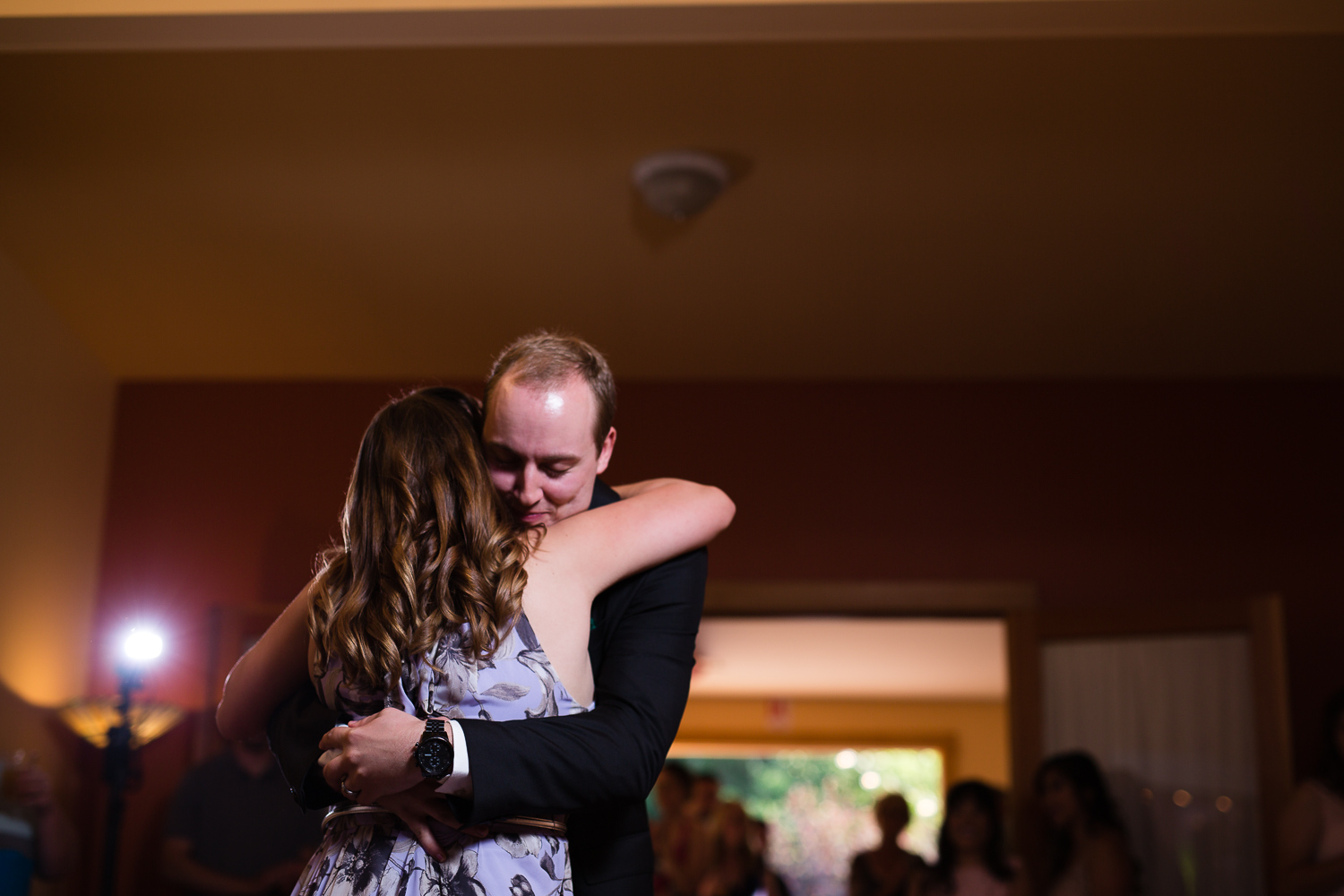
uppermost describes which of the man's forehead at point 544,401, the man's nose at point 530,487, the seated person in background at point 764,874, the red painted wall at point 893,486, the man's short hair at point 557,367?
the red painted wall at point 893,486

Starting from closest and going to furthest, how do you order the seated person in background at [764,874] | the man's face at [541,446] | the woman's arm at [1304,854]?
the man's face at [541,446], the woman's arm at [1304,854], the seated person in background at [764,874]

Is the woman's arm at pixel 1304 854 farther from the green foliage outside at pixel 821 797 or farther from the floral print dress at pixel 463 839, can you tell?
the green foliage outside at pixel 821 797

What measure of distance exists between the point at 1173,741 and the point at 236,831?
3310 mm

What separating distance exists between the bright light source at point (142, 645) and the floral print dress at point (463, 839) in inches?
126

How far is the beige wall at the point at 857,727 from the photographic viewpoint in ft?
35.6

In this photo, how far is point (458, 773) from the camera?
1289 millimetres

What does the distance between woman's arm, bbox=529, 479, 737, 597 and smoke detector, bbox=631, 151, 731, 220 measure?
2199 millimetres

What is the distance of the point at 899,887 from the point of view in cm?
509

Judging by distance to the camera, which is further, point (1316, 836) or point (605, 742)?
point (1316, 836)

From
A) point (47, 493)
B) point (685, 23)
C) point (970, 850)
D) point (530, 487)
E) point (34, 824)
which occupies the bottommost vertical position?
point (970, 850)

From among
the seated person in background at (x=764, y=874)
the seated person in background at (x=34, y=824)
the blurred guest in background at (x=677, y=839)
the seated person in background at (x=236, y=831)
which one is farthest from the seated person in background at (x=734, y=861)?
the seated person in background at (x=34, y=824)

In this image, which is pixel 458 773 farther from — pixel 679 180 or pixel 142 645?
pixel 142 645

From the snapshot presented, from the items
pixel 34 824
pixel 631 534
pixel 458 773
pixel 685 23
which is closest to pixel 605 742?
pixel 458 773

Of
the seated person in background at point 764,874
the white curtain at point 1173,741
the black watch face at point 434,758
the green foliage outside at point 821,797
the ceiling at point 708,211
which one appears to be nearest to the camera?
the black watch face at point 434,758
